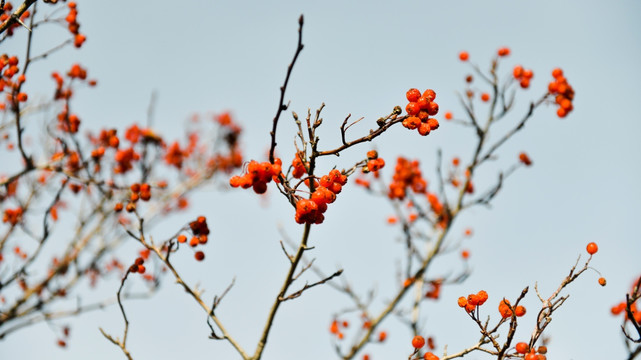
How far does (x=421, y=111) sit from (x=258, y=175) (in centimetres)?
102

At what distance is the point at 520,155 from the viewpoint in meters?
5.87

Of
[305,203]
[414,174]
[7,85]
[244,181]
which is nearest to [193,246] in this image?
[244,181]

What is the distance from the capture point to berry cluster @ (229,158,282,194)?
2.47 meters

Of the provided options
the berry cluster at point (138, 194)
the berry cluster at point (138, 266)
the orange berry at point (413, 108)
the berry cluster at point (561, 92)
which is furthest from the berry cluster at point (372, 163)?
the berry cluster at point (561, 92)

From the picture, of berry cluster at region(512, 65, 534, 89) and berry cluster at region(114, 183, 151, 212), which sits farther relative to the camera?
berry cluster at region(512, 65, 534, 89)

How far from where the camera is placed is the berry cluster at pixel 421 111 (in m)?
2.39

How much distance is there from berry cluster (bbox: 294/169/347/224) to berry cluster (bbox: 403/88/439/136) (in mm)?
495

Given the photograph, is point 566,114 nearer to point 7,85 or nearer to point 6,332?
point 7,85

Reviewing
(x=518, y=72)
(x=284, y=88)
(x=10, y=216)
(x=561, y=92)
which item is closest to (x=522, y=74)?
(x=518, y=72)

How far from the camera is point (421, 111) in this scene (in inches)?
96.0

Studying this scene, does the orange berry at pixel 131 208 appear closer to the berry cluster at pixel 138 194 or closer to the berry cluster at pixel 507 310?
the berry cluster at pixel 138 194

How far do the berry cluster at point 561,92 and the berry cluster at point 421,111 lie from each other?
3151 millimetres

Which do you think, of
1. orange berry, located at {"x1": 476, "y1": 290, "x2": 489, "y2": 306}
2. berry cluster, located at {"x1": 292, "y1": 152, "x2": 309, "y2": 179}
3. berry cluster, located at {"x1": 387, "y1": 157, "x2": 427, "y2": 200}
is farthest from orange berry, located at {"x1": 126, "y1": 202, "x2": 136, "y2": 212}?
berry cluster, located at {"x1": 387, "y1": 157, "x2": 427, "y2": 200}

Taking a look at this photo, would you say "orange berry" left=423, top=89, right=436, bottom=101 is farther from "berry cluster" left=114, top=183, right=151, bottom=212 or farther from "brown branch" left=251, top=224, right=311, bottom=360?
"berry cluster" left=114, top=183, right=151, bottom=212
